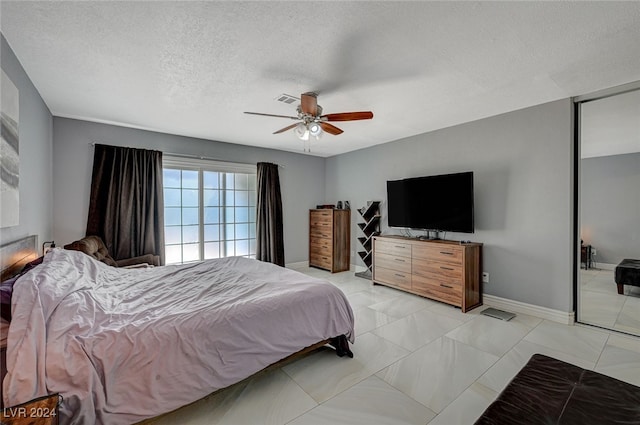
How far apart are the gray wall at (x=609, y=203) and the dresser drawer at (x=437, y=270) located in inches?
55.2

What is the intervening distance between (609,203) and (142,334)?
465 centimetres

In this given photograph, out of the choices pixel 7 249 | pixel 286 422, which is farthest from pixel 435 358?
pixel 7 249

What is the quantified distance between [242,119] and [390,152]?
2.65m

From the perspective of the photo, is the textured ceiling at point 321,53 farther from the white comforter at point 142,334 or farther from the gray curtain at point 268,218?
the gray curtain at point 268,218

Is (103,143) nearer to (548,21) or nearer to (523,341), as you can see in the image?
(548,21)

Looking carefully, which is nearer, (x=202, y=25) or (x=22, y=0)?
(x=22, y=0)

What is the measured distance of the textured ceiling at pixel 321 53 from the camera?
172 cm

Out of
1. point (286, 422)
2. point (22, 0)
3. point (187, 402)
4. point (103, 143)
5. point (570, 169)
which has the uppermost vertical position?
point (22, 0)

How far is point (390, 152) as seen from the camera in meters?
5.02

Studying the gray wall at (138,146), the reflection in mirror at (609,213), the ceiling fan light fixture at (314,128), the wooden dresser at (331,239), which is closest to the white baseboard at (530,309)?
the reflection in mirror at (609,213)

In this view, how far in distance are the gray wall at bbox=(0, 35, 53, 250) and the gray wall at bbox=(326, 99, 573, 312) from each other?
470 cm

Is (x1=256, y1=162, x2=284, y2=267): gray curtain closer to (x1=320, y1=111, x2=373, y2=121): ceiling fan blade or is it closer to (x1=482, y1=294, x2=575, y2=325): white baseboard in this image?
(x1=320, y1=111, x2=373, y2=121): ceiling fan blade

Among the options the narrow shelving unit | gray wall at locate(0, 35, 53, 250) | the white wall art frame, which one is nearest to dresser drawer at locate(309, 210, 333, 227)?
the narrow shelving unit

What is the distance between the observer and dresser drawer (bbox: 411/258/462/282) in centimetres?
359
